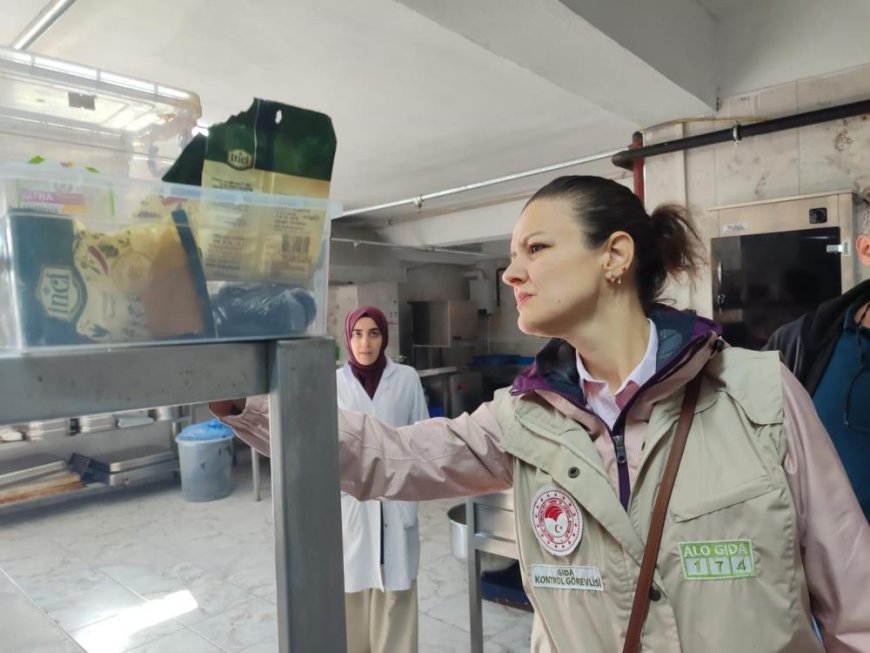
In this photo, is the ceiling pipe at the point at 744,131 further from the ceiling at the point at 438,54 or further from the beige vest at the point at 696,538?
the beige vest at the point at 696,538

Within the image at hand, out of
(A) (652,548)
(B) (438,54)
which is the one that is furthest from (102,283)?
(B) (438,54)

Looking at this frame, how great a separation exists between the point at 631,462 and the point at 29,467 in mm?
5535

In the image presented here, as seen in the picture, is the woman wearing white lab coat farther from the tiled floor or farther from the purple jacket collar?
the purple jacket collar

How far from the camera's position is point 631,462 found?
1026mm

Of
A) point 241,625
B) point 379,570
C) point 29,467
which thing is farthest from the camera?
point 29,467

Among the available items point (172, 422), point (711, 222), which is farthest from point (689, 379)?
point (172, 422)

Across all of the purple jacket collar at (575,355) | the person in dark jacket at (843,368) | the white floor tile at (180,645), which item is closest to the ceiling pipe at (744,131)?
the person in dark jacket at (843,368)

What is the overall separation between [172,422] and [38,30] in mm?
4442

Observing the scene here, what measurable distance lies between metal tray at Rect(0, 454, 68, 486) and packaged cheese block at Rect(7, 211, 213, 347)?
5.43 meters

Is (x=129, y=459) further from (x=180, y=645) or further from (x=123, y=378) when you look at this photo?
(x=123, y=378)

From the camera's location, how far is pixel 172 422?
5.75m

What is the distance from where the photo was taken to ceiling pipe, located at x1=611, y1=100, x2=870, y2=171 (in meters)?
2.13

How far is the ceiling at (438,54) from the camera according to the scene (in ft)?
6.01

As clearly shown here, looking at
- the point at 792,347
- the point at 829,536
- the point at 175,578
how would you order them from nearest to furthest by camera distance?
the point at 829,536
the point at 792,347
the point at 175,578
